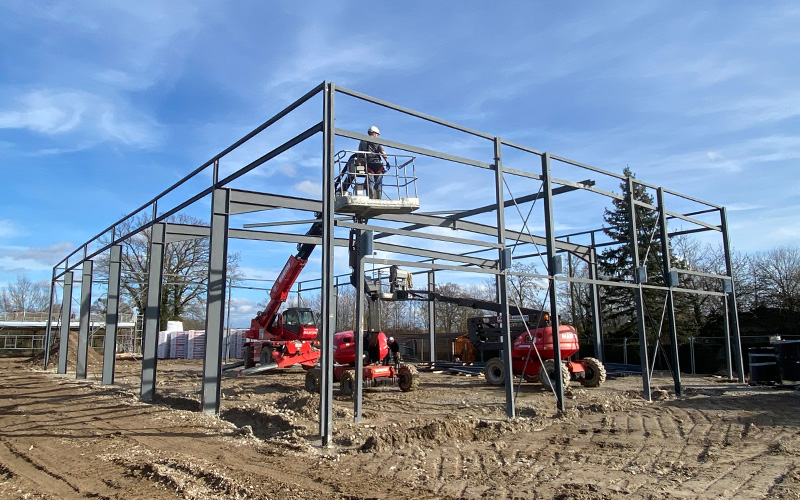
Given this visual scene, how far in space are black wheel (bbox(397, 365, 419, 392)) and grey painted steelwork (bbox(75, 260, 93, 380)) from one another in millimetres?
12731

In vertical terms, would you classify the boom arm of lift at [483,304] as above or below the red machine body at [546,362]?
above

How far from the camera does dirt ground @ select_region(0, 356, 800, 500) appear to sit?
622cm

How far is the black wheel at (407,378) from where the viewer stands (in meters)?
15.4

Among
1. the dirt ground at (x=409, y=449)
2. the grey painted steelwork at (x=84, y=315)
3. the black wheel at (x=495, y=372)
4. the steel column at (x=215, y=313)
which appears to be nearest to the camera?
the dirt ground at (x=409, y=449)

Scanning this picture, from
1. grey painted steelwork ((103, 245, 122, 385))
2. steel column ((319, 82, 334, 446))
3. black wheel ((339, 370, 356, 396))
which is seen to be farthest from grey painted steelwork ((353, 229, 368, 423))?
grey painted steelwork ((103, 245, 122, 385))

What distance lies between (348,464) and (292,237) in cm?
871

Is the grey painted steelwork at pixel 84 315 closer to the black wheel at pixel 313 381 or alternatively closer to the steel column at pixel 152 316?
the steel column at pixel 152 316

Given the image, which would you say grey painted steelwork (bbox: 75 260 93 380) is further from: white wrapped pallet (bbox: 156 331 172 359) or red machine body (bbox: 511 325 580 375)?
white wrapped pallet (bbox: 156 331 172 359)

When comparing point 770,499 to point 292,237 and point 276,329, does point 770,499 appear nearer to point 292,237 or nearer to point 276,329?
point 292,237

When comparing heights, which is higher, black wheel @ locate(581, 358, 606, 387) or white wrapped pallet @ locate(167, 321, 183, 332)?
white wrapped pallet @ locate(167, 321, 183, 332)

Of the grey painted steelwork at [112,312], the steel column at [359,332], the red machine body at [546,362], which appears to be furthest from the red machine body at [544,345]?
the grey painted steelwork at [112,312]

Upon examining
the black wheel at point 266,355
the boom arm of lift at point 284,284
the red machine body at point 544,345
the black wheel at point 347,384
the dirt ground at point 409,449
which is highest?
the boom arm of lift at point 284,284

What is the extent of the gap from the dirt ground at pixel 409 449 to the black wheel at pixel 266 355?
7146 millimetres

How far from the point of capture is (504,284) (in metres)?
11.3
